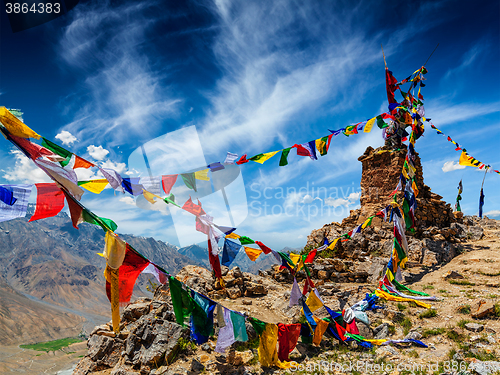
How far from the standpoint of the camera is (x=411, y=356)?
5887 millimetres

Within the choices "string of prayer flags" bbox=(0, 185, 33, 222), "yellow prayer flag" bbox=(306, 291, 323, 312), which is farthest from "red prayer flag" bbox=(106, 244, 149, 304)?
"yellow prayer flag" bbox=(306, 291, 323, 312)

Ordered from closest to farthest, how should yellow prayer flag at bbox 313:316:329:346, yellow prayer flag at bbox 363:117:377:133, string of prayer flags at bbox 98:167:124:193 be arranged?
string of prayer flags at bbox 98:167:124:193 < yellow prayer flag at bbox 313:316:329:346 < yellow prayer flag at bbox 363:117:377:133

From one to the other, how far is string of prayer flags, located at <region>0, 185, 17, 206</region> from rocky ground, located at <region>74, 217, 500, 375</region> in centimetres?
447

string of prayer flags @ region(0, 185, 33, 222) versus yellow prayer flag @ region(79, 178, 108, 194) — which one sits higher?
yellow prayer flag @ region(79, 178, 108, 194)

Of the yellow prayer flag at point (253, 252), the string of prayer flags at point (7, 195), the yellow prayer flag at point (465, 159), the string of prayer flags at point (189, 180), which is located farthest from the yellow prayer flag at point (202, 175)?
the yellow prayer flag at point (465, 159)

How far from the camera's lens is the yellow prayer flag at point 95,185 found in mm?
6051

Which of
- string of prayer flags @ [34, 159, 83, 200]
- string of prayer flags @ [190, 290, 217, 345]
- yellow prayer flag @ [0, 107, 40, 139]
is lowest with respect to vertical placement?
string of prayer flags @ [190, 290, 217, 345]

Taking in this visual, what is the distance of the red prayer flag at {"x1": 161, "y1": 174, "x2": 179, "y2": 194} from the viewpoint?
312 inches

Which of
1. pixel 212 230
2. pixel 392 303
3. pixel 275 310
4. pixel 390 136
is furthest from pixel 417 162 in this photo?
pixel 212 230

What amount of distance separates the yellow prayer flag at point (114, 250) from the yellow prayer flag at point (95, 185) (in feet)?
6.23

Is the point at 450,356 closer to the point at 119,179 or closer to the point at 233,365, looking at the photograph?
the point at 233,365

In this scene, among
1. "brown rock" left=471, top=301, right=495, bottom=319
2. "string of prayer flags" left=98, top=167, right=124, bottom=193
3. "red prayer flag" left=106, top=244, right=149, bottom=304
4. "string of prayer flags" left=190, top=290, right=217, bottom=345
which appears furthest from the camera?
"brown rock" left=471, top=301, right=495, bottom=319

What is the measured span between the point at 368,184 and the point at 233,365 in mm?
14974

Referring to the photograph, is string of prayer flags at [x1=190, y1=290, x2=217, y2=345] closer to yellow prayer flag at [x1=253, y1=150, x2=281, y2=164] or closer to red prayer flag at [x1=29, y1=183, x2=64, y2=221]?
red prayer flag at [x1=29, y1=183, x2=64, y2=221]
